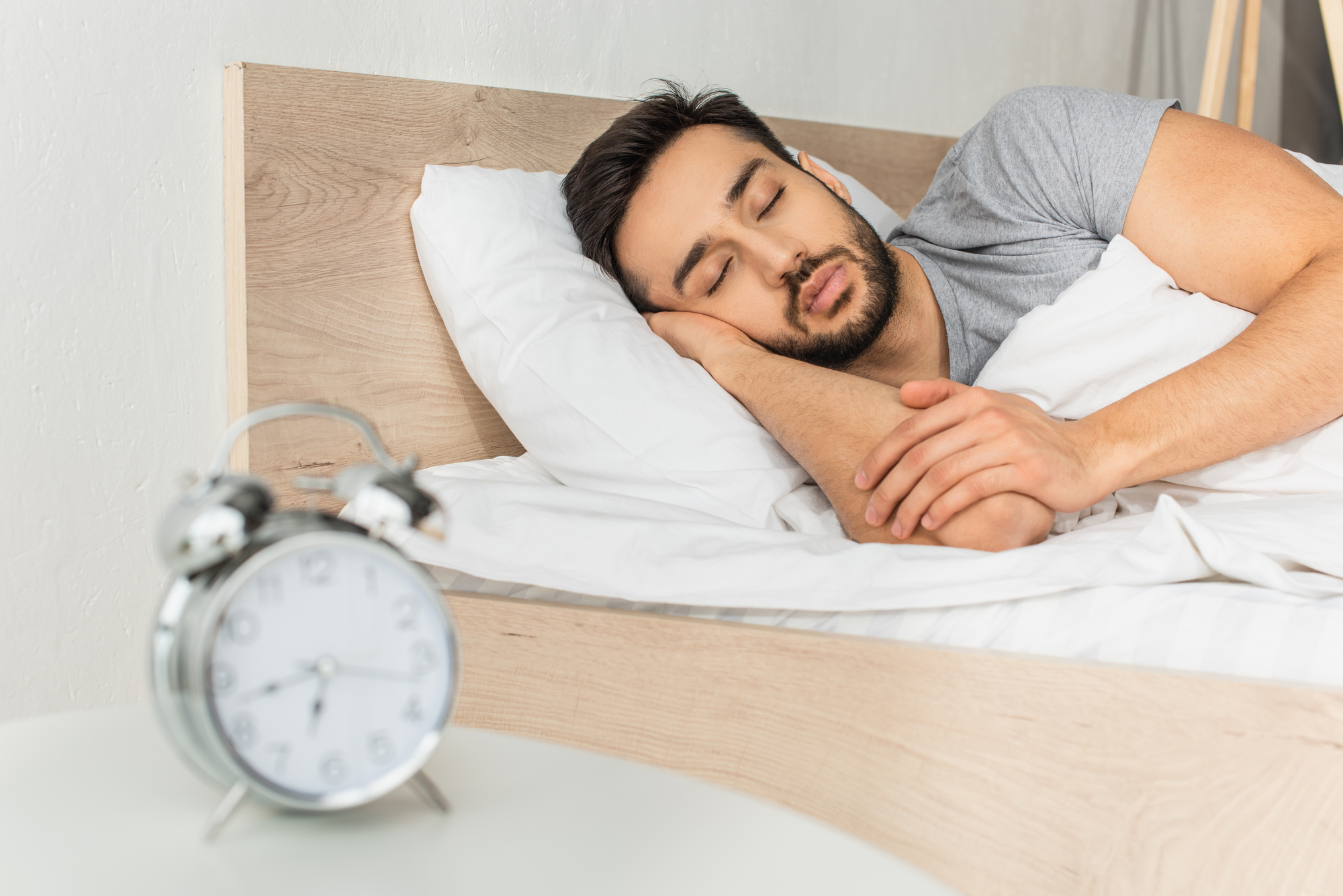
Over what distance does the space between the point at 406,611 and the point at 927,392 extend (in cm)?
67

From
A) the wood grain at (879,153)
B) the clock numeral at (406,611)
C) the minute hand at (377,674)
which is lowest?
the minute hand at (377,674)

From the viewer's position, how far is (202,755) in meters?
0.38

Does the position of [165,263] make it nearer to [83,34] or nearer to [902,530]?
[83,34]

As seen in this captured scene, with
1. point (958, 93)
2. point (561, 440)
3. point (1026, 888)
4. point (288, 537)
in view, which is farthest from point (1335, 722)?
point (958, 93)

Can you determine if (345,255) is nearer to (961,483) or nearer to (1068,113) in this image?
(961,483)

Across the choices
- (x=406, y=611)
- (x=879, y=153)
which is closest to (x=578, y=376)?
(x=406, y=611)

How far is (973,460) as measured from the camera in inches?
34.4

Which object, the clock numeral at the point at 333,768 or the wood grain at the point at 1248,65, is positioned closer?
the clock numeral at the point at 333,768

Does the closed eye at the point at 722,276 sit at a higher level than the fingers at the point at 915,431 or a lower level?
higher

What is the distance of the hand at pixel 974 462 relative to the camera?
87cm

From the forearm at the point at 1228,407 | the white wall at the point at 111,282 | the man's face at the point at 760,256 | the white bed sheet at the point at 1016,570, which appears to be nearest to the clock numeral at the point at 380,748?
the white bed sheet at the point at 1016,570

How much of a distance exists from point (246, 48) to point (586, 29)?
53cm

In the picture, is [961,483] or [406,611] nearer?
[406,611]

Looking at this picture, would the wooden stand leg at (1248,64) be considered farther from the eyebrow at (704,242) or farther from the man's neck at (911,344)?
the eyebrow at (704,242)
